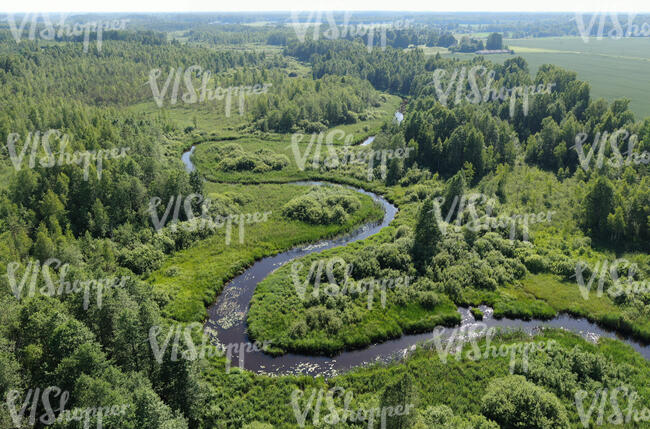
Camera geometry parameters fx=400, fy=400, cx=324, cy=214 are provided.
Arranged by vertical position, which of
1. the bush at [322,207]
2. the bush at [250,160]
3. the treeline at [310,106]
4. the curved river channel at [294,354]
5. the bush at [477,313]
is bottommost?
the curved river channel at [294,354]

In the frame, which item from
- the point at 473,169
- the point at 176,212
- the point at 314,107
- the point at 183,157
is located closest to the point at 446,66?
the point at 314,107

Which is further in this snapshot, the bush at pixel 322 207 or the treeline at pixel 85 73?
the treeline at pixel 85 73

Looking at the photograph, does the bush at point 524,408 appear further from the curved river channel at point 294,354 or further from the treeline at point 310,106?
the treeline at point 310,106

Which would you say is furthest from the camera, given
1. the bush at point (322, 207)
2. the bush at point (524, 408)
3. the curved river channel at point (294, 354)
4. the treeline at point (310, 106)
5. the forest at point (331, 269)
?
the treeline at point (310, 106)

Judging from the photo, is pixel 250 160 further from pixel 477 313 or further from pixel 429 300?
pixel 477 313

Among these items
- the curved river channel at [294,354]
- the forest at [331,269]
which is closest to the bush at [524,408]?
the forest at [331,269]

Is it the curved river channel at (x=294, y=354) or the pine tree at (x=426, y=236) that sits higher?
the pine tree at (x=426, y=236)

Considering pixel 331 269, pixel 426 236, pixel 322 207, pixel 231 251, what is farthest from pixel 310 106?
pixel 331 269
